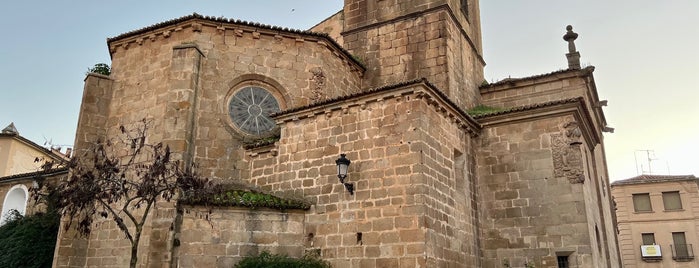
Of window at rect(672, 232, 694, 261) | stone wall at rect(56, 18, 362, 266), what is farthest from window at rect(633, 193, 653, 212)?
stone wall at rect(56, 18, 362, 266)

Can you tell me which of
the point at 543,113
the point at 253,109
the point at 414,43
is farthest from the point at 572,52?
the point at 253,109

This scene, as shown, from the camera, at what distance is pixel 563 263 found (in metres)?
12.6

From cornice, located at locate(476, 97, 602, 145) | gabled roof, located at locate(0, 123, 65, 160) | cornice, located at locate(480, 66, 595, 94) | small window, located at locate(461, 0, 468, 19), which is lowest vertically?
cornice, located at locate(476, 97, 602, 145)

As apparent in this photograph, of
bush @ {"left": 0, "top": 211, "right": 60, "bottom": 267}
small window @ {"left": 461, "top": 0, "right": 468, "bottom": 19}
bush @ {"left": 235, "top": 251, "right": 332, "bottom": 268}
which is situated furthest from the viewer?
small window @ {"left": 461, "top": 0, "right": 468, "bottom": 19}

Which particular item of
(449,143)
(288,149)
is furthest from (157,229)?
(449,143)

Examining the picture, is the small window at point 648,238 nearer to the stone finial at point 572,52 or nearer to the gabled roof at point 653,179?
the gabled roof at point 653,179

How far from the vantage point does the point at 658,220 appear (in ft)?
109

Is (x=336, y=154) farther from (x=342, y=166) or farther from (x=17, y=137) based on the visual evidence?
(x=17, y=137)

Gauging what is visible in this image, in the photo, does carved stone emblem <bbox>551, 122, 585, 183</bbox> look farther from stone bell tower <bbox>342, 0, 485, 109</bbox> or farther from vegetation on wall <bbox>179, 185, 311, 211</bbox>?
vegetation on wall <bbox>179, 185, 311, 211</bbox>

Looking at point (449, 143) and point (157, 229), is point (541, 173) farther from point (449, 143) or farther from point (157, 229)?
point (157, 229)

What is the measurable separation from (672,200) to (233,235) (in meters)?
31.9

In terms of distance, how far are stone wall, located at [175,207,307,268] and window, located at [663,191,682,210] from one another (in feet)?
99.0

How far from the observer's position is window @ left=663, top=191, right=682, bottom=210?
3325 cm

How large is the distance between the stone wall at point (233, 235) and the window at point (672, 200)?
99.0 ft
